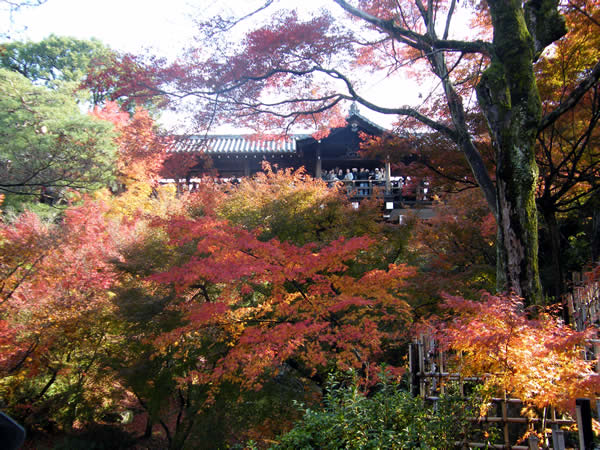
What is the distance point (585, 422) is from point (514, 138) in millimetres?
3848

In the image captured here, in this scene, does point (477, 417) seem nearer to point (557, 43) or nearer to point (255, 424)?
point (255, 424)

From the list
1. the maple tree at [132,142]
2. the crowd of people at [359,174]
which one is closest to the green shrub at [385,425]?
the maple tree at [132,142]

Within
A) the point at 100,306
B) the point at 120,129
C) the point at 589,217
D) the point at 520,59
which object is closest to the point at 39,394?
the point at 100,306

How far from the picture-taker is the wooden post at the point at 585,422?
228cm

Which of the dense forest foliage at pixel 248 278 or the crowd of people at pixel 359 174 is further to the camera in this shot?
the crowd of people at pixel 359 174

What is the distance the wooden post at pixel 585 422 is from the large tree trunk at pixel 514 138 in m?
2.94

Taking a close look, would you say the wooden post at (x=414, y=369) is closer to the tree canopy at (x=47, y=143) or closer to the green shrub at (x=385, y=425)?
the green shrub at (x=385, y=425)

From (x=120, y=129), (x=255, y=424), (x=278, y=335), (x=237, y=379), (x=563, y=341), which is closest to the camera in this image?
(x=563, y=341)

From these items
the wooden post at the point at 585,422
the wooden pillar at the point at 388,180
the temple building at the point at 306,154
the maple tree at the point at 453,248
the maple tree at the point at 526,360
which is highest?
the temple building at the point at 306,154

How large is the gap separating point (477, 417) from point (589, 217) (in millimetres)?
9837

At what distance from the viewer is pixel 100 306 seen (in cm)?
898

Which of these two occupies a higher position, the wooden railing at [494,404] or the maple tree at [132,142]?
the maple tree at [132,142]

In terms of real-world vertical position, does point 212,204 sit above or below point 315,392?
above

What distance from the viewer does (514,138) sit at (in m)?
5.28
